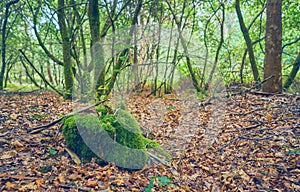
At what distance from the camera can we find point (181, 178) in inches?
125

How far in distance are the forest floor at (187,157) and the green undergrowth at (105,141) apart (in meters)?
0.13

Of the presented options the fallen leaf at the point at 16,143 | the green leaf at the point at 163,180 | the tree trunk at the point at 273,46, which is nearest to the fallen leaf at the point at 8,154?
the fallen leaf at the point at 16,143

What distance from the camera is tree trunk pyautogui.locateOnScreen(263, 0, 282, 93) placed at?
6.06 metres

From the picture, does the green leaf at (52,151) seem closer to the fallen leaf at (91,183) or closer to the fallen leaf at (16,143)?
the fallen leaf at (16,143)

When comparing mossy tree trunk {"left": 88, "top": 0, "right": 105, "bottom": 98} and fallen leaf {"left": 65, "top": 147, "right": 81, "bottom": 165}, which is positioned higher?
mossy tree trunk {"left": 88, "top": 0, "right": 105, "bottom": 98}

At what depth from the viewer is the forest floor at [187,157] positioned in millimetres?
2814

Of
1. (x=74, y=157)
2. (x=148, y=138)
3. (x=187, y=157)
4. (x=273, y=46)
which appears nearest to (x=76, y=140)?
(x=74, y=157)

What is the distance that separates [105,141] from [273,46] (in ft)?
16.0

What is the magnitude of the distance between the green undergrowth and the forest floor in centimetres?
13

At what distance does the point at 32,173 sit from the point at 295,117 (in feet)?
13.2

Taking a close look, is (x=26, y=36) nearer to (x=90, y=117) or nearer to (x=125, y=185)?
(x=90, y=117)

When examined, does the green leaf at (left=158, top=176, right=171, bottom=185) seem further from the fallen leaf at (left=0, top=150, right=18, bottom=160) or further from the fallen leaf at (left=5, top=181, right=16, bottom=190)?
the fallen leaf at (left=0, top=150, right=18, bottom=160)

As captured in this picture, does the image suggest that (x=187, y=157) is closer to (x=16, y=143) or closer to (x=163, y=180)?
(x=163, y=180)

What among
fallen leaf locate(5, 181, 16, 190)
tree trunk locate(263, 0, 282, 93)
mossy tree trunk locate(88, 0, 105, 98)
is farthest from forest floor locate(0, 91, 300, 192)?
mossy tree trunk locate(88, 0, 105, 98)
